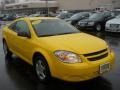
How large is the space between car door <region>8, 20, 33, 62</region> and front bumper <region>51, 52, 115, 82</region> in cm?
130

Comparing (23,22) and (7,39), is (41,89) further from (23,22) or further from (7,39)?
(7,39)

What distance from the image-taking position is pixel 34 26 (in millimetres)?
6727

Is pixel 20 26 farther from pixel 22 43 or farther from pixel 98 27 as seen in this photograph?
pixel 98 27

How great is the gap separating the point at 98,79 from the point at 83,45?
1.02 metres

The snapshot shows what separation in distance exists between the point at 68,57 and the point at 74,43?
495 mm

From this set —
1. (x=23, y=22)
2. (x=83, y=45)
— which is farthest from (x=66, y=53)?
(x=23, y=22)

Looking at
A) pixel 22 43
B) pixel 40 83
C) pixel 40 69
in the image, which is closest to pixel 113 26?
pixel 22 43

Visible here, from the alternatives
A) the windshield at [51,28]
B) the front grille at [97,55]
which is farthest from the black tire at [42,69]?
the front grille at [97,55]

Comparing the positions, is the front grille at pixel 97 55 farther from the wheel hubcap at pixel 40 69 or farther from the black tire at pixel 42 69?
the wheel hubcap at pixel 40 69

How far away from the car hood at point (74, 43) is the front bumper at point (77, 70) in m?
0.30

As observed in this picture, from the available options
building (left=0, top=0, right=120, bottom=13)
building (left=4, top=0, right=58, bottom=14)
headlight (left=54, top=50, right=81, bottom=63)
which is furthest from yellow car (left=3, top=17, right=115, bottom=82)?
building (left=4, top=0, right=58, bottom=14)

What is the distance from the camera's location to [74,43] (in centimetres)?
571

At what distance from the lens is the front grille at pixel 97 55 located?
535cm

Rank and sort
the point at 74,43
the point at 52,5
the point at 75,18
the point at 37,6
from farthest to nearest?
the point at 52,5 → the point at 37,6 → the point at 75,18 → the point at 74,43
